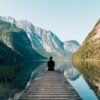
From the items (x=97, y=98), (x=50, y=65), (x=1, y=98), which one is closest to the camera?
(x=1, y=98)

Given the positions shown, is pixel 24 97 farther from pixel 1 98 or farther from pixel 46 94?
pixel 1 98

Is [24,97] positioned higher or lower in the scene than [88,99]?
higher

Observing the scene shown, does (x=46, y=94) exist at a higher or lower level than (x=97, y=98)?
higher

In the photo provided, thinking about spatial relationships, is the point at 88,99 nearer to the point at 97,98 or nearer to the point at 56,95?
the point at 97,98

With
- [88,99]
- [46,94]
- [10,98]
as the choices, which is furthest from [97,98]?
[46,94]

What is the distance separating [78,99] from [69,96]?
2.23 meters

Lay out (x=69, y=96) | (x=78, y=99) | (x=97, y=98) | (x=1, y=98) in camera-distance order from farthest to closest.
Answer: (x=97, y=98) < (x=1, y=98) < (x=69, y=96) < (x=78, y=99)

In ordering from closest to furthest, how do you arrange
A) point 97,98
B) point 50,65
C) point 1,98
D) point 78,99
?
point 78,99 → point 1,98 → point 97,98 → point 50,65

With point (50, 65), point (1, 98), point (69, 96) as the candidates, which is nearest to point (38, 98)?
point (69, 96)

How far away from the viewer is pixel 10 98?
4959 centimetres

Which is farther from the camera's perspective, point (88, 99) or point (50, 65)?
point (50, 65)

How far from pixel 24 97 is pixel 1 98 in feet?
63.8

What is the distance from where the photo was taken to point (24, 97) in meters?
30.0

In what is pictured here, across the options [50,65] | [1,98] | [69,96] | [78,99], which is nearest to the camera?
[78,99]
